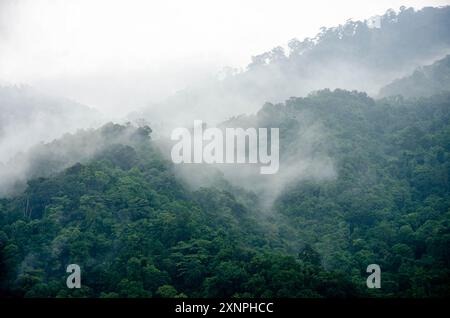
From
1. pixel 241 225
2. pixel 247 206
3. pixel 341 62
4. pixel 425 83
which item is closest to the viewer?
pixel 241 225

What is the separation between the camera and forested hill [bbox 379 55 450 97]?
52.6 meters

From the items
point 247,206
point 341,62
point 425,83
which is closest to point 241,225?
point 247,206

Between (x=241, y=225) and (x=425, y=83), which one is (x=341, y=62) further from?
(x=241, y=225)

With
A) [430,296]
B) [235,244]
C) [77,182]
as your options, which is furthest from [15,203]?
[430,296]

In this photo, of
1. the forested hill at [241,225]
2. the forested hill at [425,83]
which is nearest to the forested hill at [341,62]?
the forested hill at [425,83]

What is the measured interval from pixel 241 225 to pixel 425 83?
102 feet

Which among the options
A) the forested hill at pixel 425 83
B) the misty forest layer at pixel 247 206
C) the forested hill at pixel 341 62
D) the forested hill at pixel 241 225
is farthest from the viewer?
the forested hill at pixel 341 62

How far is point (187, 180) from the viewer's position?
118ft

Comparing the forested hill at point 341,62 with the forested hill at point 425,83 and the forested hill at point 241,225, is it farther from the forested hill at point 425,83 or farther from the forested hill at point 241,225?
the forested hill at point 241,225

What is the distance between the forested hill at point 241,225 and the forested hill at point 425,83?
8.02 m

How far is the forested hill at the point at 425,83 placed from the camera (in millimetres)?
52594

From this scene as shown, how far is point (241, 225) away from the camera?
3195cm

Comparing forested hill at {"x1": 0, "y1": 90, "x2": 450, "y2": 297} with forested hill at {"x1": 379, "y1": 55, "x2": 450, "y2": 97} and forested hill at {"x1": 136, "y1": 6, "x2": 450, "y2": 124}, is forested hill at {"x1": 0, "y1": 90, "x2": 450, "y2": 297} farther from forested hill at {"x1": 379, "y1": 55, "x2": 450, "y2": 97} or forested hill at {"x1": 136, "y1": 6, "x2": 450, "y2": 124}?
forested hill at {"x1": 136, "y1": 6, "x2": 450, "y2": 124}

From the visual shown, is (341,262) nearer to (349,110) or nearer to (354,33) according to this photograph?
(349,110)
